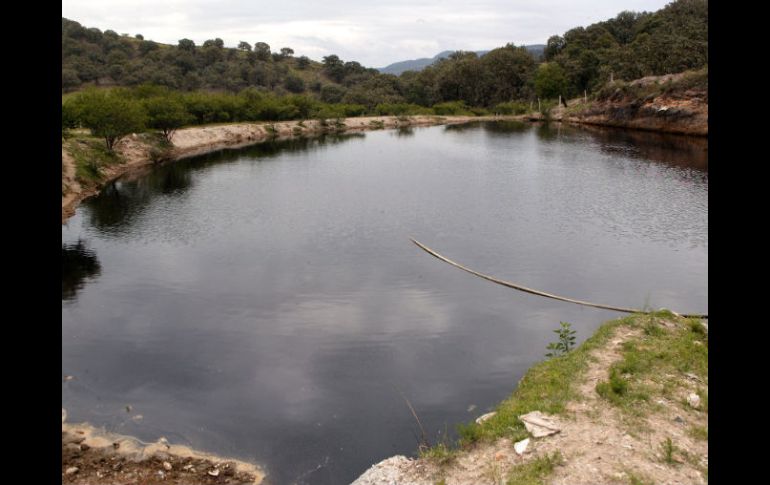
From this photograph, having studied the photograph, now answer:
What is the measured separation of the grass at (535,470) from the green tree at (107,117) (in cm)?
6261

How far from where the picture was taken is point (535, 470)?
43.2ft

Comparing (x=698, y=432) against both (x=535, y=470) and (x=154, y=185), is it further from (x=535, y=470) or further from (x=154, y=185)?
(x=154, y=185)

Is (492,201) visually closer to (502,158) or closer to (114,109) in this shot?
(502,158)

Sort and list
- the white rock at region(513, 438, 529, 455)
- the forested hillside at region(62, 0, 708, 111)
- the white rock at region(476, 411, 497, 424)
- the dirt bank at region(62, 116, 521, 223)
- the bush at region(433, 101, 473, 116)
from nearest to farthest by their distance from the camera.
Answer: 1. the white rock at region(513, 438, 529, 455)
2. the white rock at region(476, 411, 497, 424)
3. the dirt bank at region(62, 116, 521, 223)
4. the forested hillside at region(62, 0, 708, 111)
5. the bush at region(433, 101, 473, 116)

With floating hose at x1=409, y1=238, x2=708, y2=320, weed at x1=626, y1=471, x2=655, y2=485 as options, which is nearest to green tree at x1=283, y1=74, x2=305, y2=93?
floating hose at x1=409, y1=238, x2=708, y2=320

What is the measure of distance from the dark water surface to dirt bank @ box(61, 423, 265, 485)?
531 mm

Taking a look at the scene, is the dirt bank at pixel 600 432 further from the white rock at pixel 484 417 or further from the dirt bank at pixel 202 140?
the dirt bank at pixel 202 140

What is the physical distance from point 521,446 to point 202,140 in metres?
84.4

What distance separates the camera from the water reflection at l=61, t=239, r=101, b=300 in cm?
2994

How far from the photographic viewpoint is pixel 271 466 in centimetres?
1608

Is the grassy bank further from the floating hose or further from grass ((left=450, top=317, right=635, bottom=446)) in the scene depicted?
the floating hose

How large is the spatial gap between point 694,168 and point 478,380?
51.1 meters

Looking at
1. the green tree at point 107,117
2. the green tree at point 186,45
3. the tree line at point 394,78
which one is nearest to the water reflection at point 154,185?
the green tree at point 107,117
